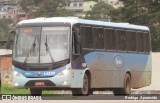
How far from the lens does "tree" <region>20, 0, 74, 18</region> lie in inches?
3100

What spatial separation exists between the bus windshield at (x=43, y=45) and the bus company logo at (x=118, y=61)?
13.8 feet

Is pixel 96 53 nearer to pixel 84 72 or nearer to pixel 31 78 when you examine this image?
pixel 84 72

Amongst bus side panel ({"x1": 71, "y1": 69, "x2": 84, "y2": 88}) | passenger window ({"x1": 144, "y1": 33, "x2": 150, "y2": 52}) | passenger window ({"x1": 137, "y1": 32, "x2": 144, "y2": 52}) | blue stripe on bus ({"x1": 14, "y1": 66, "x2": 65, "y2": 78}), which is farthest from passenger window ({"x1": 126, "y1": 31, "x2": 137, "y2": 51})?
blue stripe on bus ({"x1": 14, "y1": 66, "x2": 65, "y2": 78})

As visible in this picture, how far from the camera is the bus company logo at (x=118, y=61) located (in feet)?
88.0

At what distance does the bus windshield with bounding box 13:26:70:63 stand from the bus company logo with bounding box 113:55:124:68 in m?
4.20

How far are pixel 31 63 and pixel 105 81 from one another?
13.6ft

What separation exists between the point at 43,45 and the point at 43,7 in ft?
190

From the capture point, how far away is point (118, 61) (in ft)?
88.7

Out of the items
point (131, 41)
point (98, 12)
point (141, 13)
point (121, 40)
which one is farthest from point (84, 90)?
point (98, 12)

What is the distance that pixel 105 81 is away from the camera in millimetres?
26188

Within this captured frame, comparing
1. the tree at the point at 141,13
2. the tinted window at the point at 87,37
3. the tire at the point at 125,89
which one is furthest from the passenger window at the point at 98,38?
the tree at the point at 141,13

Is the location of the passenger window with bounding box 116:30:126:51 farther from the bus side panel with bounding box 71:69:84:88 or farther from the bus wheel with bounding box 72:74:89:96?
the bus side panel with bounding box 71:69:84:88

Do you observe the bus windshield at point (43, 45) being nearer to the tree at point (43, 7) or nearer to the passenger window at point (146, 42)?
the passenger window at point (146, 42)

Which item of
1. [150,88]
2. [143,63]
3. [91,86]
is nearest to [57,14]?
[150,88]
